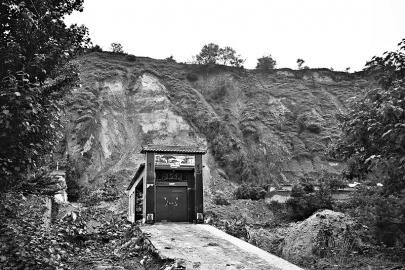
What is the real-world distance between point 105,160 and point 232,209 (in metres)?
14.3

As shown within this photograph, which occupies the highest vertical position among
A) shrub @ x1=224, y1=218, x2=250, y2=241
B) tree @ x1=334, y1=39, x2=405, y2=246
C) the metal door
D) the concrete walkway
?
tree @ x1=334, y1=39, x2=405, y2=246

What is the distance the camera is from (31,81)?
6426 mm

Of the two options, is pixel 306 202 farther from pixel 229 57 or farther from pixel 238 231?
pixel 229 57

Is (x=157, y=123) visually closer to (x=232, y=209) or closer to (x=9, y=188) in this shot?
(x=232, y=209)

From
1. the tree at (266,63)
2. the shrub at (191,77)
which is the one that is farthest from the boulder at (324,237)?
the tree at (266,63)

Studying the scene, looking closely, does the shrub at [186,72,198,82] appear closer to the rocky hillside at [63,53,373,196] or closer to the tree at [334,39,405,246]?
the rocky hillside at [63,53,373,196]

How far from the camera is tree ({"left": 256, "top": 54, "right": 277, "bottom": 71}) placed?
49734 mm

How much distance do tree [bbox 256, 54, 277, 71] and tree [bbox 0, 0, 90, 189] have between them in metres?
43.8

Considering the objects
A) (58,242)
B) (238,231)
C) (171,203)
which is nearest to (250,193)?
(171,203)

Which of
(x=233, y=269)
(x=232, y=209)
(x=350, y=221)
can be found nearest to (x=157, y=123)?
(x=232, y=209)

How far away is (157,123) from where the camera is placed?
123 feet

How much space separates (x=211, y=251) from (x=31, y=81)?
21.6 ft

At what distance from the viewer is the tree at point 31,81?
5566mm

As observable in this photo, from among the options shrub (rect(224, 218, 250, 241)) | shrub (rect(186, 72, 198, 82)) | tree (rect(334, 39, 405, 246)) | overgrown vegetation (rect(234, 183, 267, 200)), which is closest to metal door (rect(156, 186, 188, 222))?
shrub (rect(224, 218, 250, 241))
